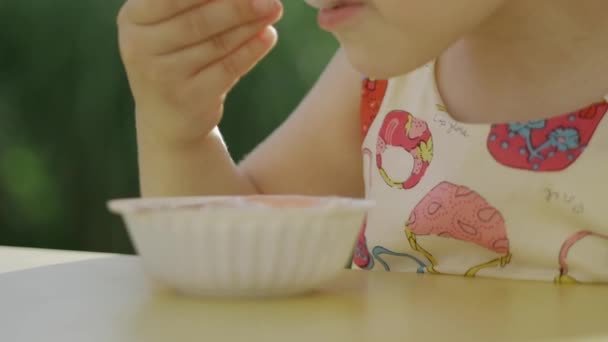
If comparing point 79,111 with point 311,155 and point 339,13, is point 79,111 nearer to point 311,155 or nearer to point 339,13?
point 311,155

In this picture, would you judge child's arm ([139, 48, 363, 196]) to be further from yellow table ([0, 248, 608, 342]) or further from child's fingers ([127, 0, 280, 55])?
yellow table ([0, 248, 608, 342])

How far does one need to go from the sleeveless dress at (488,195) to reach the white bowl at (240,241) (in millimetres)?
284

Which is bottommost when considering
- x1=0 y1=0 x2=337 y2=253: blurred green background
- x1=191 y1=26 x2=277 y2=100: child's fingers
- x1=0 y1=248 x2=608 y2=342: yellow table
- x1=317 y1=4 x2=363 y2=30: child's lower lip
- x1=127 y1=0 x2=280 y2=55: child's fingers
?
x1=0 y1=0 x2=337 y2=253: blurred green background

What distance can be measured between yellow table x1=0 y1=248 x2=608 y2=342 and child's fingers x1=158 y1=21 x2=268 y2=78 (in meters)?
0.30

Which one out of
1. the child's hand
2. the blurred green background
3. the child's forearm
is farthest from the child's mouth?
the blurred green background

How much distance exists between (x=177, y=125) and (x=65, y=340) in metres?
0.56

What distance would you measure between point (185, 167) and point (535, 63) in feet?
1.35

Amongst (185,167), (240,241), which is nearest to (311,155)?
(185,167)

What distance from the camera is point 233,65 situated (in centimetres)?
97

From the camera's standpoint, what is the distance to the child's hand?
3.09 ft

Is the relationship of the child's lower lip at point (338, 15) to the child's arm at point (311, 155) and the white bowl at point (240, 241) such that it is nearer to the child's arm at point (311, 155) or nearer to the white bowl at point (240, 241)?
the white bowl at point (240, 241)

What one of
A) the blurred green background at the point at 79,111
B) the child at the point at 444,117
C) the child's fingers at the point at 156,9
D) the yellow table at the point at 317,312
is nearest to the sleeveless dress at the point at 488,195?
the child at the point at 444,117

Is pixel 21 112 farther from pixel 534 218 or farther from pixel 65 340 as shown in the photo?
pixel 65 340

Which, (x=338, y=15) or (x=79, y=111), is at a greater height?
(x=338, y=15)
